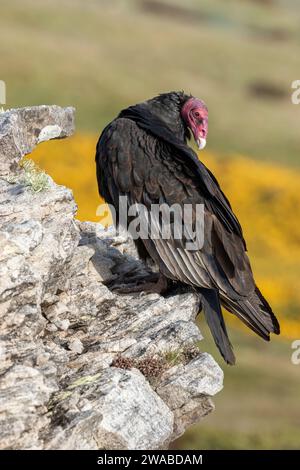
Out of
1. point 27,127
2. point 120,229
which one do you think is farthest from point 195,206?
point 27,127

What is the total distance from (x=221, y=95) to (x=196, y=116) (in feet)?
182

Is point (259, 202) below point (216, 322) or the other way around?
below

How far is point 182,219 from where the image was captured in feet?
47.9

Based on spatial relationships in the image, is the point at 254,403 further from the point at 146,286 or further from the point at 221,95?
the point at 221,95

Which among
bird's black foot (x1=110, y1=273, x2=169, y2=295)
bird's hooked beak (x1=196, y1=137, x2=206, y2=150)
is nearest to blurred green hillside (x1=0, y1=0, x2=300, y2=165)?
bird's hooked beak (x1=196, y1=137, x2=206, y2=150)

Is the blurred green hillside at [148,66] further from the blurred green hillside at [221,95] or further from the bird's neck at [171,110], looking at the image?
the bird's neck at [171,110]

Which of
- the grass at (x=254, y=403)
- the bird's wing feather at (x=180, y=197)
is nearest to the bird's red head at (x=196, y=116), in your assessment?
the bird's wing feather at (x=180, y=197)

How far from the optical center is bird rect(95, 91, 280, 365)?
47.5 ft

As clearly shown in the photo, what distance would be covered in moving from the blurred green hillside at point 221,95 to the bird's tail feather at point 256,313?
10.1 meters

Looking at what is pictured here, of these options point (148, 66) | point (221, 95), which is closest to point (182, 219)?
point (221, 95)

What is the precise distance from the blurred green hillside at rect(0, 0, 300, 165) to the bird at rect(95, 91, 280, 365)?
45.5 metres

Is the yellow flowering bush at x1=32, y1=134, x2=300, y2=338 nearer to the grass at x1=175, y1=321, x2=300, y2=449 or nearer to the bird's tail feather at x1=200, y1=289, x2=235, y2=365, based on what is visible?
the grass at x1=175, y1=321, x2=300, y2=449

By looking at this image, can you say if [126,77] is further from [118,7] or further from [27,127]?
[27,127]

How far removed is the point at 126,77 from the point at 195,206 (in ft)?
182
